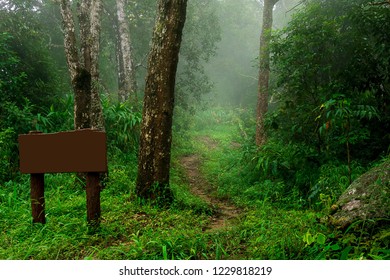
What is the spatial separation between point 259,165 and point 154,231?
3.63 m

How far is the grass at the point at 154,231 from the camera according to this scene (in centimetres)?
329

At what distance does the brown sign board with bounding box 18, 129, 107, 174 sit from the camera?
3.83 meters

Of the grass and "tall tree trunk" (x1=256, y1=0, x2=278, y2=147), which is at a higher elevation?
"tall tree trunk" (x1=256, y1=0, x2=278, y2=147)

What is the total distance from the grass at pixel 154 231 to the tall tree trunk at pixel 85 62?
4.34 ft

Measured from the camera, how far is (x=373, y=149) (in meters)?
6.30

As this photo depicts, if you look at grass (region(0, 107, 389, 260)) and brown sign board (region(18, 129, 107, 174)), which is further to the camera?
brown sign board (region(18, 129, 107, 174))

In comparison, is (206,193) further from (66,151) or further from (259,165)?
(66,151)

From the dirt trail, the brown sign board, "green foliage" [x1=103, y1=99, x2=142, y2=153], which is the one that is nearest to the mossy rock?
the dirt trail

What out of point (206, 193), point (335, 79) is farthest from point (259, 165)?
point (335, 79)

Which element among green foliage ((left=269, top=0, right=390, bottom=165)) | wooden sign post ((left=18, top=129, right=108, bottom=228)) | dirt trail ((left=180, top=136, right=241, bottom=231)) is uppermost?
green foliage ((left=269, top=0, right=390, bottom=165))

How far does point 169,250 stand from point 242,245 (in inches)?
36.5

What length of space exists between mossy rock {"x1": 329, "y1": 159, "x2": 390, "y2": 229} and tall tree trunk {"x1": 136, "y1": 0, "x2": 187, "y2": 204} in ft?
8.83

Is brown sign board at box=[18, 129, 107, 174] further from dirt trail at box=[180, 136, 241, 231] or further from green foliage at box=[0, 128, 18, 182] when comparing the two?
green foliage at box=[0, 128, 18, 182]

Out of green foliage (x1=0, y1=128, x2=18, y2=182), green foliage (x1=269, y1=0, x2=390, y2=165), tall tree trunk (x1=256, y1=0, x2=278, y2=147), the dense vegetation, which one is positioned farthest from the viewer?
tall tree trunk (x1=256, y1=0, x2=278, y2=147)
